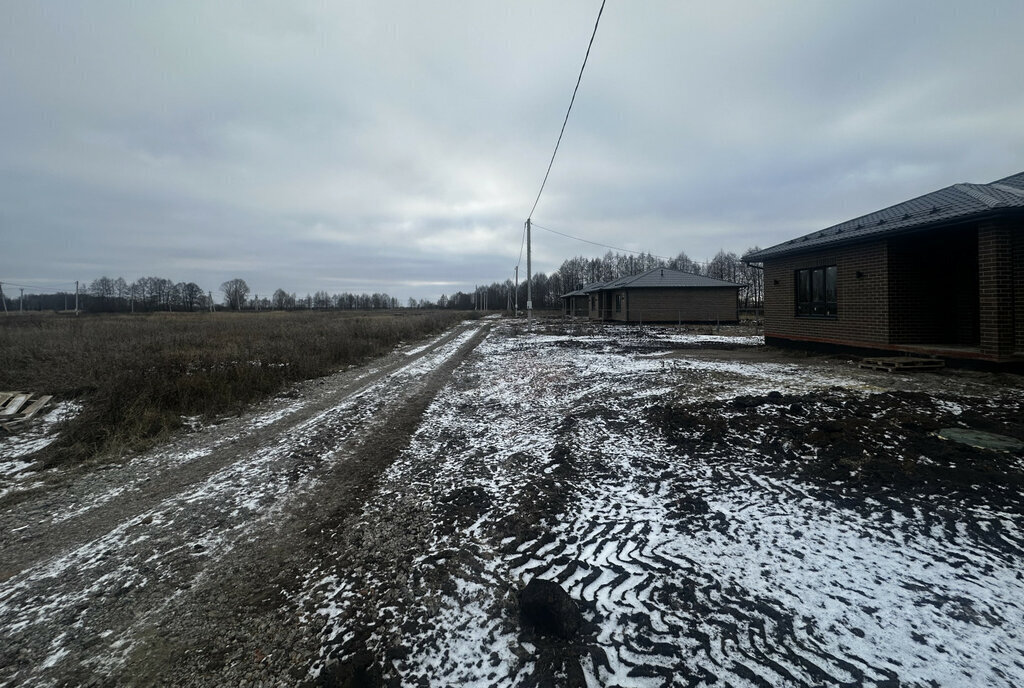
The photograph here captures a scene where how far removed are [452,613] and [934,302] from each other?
13225 mm

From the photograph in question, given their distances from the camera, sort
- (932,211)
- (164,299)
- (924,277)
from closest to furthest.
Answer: (932,211), (924,277), (164,299)

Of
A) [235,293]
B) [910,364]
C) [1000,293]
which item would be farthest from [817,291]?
[235,293]

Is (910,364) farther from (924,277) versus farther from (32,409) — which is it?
(32,409)

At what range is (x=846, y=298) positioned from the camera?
11.5 m

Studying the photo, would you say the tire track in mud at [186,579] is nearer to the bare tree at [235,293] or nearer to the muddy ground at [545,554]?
the muddy ground at [545,554]

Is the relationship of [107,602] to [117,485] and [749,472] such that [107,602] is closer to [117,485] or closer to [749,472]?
[117,485]

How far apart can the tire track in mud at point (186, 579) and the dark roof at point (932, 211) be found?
11.3 m

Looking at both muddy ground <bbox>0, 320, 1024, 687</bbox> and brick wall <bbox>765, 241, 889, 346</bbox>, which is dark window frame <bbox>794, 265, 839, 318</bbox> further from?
muddy ground <bbox>0, 320, 1024, 687</bbox>

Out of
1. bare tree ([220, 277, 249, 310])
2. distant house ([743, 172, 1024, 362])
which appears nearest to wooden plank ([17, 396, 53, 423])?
distant house ([743, 172, 1024, 362])

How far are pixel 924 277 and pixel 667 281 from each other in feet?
70.7

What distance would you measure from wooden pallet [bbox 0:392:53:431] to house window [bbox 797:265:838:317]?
1776cm

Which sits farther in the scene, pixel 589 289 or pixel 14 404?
pixel 589 289

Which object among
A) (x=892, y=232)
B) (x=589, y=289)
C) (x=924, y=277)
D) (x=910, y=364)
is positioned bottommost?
(x=910, y=364)

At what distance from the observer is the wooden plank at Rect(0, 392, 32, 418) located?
7.12 metres
